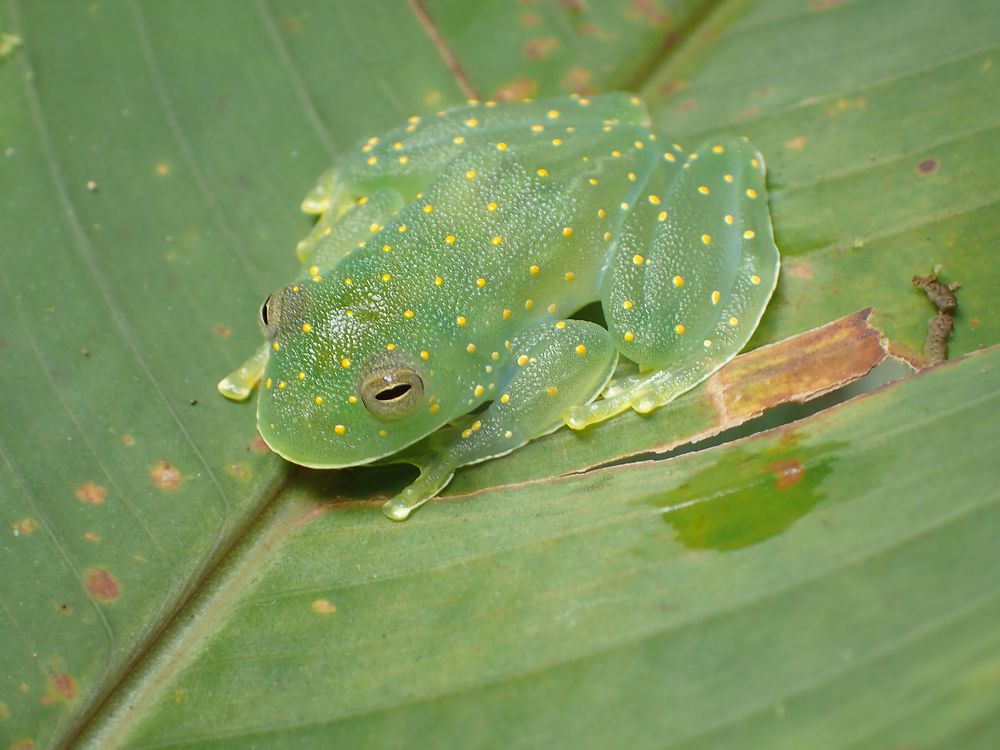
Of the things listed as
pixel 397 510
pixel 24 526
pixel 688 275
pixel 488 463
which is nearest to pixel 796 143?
pixel 688 275

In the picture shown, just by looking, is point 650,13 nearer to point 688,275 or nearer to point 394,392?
point 688,275

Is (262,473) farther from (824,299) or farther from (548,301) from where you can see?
(824,299)

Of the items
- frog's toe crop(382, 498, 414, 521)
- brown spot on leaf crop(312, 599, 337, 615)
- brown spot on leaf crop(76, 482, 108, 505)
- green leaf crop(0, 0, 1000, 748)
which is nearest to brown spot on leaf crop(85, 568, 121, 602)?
green leaf crop(0, 0, 1000, 748)

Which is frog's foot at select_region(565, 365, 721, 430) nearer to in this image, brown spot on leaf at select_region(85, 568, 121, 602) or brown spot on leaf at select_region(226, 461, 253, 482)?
brown spot on leaf at select_region(226, 461, 253, 482)

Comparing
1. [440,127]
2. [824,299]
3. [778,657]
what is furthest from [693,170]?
[778,657]

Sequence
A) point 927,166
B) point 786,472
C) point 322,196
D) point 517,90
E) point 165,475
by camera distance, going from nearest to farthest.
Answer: point 786,472 < point 165,475 < point 927,166 < point 322,196 < point 517,90

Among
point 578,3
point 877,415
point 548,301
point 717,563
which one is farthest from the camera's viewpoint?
point 578,3

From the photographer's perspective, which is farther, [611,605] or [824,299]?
[824,299]
